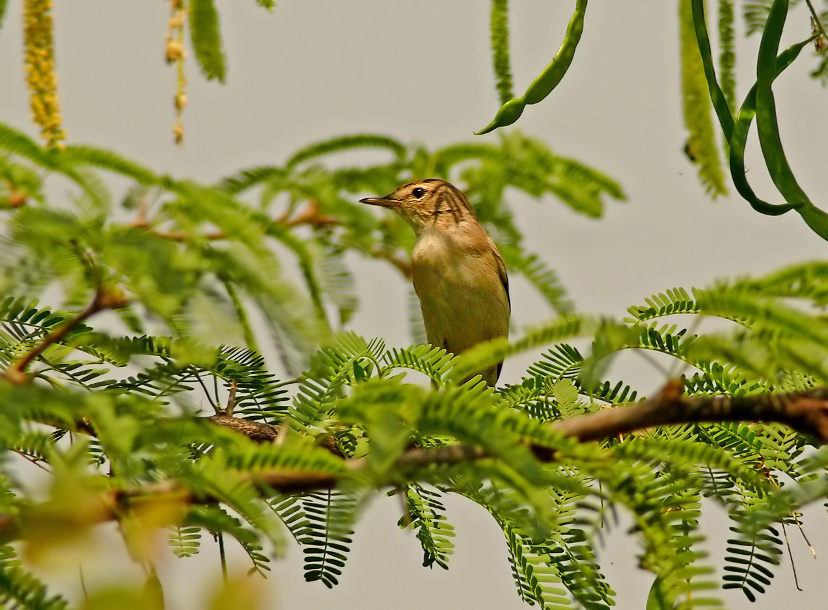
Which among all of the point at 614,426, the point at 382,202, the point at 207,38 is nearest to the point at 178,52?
the point at 207,38

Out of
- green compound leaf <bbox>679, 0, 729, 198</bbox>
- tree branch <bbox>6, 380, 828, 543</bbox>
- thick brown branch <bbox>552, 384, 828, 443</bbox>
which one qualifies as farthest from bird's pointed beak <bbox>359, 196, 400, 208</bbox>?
thick brown branch <bbox>552, 384, 828, 443</bbox>

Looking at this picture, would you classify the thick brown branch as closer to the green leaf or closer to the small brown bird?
the green leaf

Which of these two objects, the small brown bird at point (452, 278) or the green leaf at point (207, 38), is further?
the small brown bird at point (452, 278)

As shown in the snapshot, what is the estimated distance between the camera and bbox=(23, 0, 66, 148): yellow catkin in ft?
7.09

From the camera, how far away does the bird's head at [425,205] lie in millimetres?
6145

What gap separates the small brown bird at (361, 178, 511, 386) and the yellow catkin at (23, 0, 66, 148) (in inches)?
156

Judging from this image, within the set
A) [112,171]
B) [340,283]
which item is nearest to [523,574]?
[340,283]

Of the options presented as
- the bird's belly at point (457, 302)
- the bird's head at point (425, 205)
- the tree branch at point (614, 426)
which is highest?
the tree branch at point (614, 426)

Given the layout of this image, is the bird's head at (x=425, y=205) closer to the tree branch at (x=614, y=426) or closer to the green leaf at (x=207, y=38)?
the green leaf at (x=207, y=38)

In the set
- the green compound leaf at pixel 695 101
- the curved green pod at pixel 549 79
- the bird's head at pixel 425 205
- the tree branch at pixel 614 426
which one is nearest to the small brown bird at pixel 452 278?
the bird's head at pixel 425 205

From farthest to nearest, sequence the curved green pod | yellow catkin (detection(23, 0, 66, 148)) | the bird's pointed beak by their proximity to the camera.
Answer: the bird's pointed beak → the curved green pod → yellow catkin (detection(23, 0, 66, 148))

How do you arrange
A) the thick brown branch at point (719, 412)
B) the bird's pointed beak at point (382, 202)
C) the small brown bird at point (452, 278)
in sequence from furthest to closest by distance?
1. the small brown bird at point (452, 278)
2. the bird's pointed beak at point (382, 202)
3. the thick brown branch at point (719, 412)

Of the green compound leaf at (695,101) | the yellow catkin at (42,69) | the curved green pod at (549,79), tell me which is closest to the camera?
the yellow catkin at (42,69)

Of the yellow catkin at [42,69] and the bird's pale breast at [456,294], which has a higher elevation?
the yellow catkin at [42,69]
